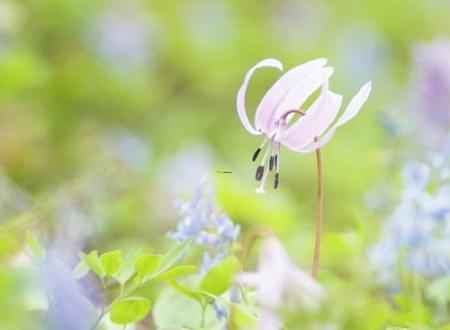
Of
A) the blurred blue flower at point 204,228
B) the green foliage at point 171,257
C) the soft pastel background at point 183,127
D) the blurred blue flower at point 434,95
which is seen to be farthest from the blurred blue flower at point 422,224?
the blurred blue flower at point 434,95

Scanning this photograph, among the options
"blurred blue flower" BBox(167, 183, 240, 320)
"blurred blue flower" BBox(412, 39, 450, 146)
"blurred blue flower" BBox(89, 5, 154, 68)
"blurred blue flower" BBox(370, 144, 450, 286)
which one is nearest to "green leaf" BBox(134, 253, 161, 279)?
"blurred blue flower" BBox(167, 183, 240, 320)

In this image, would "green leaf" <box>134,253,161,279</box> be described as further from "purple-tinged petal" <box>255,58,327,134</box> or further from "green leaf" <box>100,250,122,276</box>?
"purple-tinged petal" <box>255,58,327,134</box>

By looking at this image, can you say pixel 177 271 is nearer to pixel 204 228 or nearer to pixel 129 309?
pixel 129 309

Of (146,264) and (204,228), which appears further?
(204,228)

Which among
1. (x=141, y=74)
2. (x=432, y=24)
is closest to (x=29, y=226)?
(x=141, y=74)

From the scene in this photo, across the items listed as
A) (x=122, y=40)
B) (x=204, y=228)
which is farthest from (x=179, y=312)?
(x=122, y=40)

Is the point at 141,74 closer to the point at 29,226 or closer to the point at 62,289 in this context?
the point at 29,226
